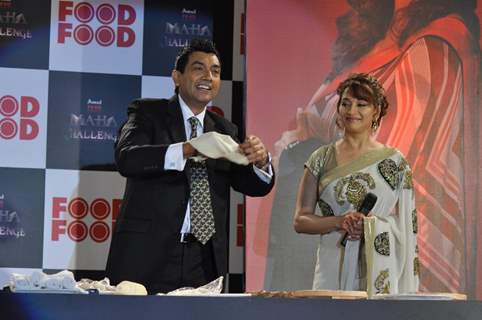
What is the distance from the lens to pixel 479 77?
15.4 ft

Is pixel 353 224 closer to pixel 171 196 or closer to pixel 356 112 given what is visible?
pixel 356 112

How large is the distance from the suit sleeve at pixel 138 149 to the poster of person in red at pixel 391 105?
3.34 feet

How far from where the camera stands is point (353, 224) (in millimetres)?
3492

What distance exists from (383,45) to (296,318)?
10.1ft

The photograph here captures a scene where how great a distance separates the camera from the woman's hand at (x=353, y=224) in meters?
3.48

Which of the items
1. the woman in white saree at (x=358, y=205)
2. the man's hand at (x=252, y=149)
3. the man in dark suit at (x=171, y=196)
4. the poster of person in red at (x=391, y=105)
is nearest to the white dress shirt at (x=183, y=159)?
the man in dark suit at (x=171, y=196)

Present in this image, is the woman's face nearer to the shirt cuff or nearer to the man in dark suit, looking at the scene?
the man in dark suit

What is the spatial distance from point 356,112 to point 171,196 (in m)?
0.76

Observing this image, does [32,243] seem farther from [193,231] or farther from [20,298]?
[20,298]

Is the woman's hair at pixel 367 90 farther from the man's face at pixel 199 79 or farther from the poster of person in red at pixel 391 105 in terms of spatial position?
the poster of person in red at pixel 391 105

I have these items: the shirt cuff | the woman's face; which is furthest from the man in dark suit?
the woman's face

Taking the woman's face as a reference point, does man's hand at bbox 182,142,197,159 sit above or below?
below

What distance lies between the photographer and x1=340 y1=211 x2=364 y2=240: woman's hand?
348 cm

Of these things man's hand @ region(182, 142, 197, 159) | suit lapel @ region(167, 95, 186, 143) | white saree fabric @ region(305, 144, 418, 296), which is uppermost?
suit lapel @ region(167, 95, 186, 143)
